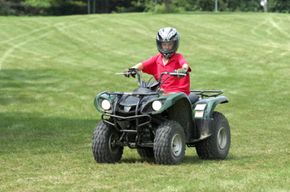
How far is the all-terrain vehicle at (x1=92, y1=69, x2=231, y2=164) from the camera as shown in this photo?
10977mm

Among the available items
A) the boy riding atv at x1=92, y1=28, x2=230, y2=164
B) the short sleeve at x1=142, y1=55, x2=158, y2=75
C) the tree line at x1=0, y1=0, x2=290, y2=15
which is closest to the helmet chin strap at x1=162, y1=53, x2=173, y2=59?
the boy riding atv at x1=92, y1=28, x2=230, y2=164

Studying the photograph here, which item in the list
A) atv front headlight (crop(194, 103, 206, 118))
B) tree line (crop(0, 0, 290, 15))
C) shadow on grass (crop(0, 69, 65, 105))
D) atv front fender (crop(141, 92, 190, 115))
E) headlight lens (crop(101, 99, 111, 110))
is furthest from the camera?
tree line (crop(0, 0, 290, 15))

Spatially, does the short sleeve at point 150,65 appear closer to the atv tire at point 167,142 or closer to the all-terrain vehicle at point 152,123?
the all-terrain vehicle at point 152,123

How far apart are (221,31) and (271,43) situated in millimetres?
6219

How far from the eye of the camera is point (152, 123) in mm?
11344

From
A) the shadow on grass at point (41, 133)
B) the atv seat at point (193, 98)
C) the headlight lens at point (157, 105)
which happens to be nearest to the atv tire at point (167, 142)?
the headlight lens at point (157, 105)

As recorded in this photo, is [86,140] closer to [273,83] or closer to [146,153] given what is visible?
[146,153]

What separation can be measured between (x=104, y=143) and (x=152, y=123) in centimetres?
75

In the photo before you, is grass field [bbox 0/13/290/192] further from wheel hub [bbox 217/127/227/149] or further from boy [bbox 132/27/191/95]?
boy [bbox 132/27/191/95]

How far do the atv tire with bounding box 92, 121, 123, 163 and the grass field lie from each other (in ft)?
0.76

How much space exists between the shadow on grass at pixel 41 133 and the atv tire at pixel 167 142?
3.08 m

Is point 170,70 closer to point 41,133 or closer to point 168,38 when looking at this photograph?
point 168,38

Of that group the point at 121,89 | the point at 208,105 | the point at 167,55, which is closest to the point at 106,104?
the point at 167,55

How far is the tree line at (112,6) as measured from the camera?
3620 inches
